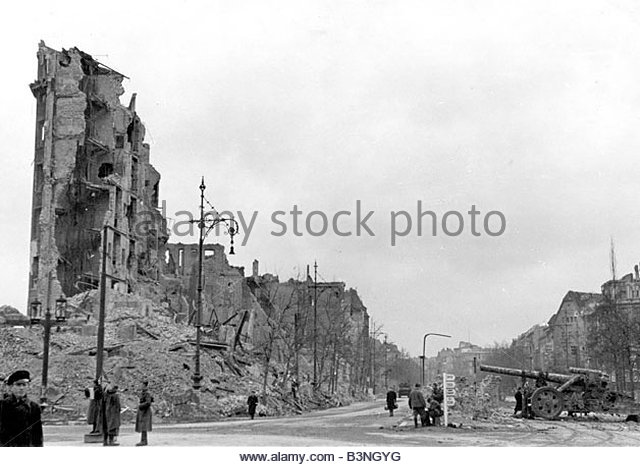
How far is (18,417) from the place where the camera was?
10594 mm

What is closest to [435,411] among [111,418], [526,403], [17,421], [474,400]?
[474,400]

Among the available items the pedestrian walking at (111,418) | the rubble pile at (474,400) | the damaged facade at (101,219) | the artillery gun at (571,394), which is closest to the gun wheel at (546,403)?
the artillery gun at (571,394)

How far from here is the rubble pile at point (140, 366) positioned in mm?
29422

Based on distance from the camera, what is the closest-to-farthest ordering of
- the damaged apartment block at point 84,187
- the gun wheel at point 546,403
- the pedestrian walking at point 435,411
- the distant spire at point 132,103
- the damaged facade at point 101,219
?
the pedestrian walking at point 435,411
the gun wheel at point 546,403
the damaged facade at point 101,219
the damaged apartment block at point 84,187
the distant spire at point 132,103

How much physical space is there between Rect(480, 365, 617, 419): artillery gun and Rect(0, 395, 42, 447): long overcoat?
2206 cm

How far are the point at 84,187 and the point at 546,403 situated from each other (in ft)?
103

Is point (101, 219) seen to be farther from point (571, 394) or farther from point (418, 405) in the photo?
point (418, 405)

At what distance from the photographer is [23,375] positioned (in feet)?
34.0

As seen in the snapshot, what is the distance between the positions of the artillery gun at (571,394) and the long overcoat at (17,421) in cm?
2206

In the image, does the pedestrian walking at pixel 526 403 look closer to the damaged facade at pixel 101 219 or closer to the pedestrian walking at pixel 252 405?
the pedestrian walking at pixel 252 405

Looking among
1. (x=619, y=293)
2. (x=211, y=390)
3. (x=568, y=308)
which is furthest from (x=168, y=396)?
(x=568, y=308)
